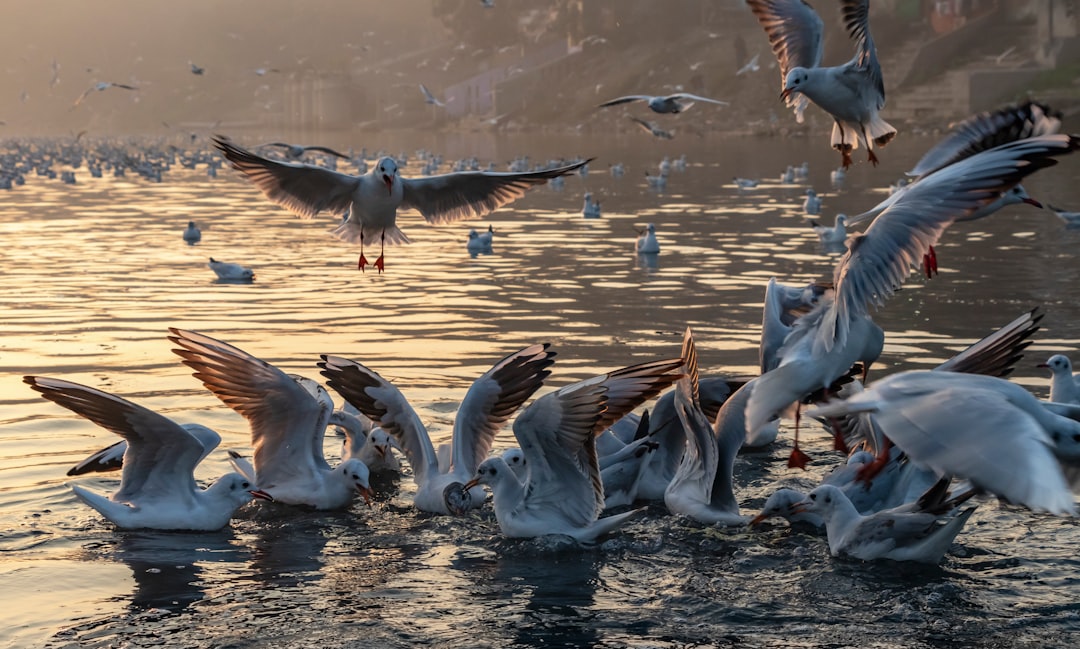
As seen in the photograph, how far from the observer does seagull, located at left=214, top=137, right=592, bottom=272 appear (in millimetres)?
11883

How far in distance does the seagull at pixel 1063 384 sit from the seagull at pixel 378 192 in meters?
4.15

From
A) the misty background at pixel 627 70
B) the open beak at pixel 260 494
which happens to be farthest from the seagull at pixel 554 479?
the misty background at pixel 627 70

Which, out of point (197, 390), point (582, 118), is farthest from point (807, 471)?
point (582, 118)

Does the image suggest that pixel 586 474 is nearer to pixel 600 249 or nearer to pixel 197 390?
pixel 197 390

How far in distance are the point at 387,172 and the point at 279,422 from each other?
345cm

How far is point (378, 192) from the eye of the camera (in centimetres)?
1223

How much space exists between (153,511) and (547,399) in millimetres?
2559

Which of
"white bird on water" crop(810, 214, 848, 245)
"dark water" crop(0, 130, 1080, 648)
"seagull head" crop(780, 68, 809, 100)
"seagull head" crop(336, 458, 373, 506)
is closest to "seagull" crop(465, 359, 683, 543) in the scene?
"dark water" crop(0, 130, 1080, 648)

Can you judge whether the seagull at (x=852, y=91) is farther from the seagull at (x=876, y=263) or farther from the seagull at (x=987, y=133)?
the seagull at (x=876, y=263)

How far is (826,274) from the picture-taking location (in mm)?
18359

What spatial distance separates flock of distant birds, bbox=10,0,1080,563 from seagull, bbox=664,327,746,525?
12 mm

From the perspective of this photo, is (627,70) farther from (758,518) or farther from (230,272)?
(758,518)

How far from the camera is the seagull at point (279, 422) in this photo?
9031mm

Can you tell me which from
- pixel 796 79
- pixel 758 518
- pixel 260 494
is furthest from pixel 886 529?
pixel 796 79
